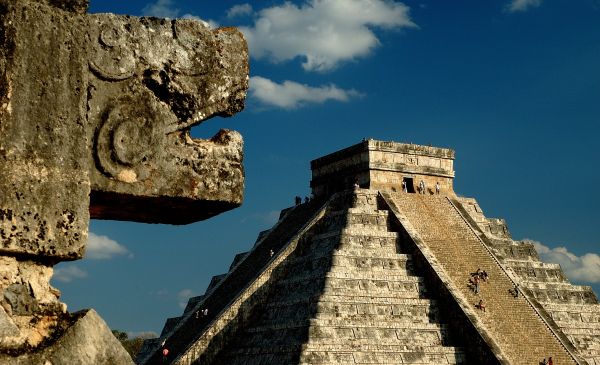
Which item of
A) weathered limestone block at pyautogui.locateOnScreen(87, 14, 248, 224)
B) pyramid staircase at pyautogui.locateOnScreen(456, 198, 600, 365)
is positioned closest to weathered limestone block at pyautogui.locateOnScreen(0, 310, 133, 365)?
weathered limestone block at pyautogui.locateOnScreen(87, 14, 248, 224)

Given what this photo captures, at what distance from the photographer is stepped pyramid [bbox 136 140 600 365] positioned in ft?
88.3

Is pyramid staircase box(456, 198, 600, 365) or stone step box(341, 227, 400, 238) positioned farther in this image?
pyramid staircase box(456, 198, 600, 365)

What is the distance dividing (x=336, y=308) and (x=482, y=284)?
6.56 m

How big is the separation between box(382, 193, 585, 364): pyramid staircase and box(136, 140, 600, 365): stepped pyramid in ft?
0.17

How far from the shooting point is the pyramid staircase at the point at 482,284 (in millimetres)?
28328

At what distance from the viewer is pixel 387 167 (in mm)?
34469

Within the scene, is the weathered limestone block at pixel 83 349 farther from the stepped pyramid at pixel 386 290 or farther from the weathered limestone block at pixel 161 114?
the stepped pyramid at pixel 386 290

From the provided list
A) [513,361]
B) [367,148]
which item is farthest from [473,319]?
[367,148]

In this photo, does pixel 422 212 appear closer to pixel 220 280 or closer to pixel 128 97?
pixel 220 280

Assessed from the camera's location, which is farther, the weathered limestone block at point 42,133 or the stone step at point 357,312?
the stone step at point 357,312

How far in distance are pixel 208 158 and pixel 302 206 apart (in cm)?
3447

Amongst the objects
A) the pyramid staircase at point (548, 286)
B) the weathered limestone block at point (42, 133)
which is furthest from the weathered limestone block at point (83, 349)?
the pyramid staircase at point (548, 286)

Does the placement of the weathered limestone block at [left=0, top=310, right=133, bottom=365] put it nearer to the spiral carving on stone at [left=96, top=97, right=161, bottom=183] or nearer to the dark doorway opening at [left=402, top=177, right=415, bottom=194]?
the spiral carving on stone at [left=96, top=97, right=161, bottom=183]

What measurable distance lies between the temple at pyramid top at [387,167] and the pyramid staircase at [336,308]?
1245mm
